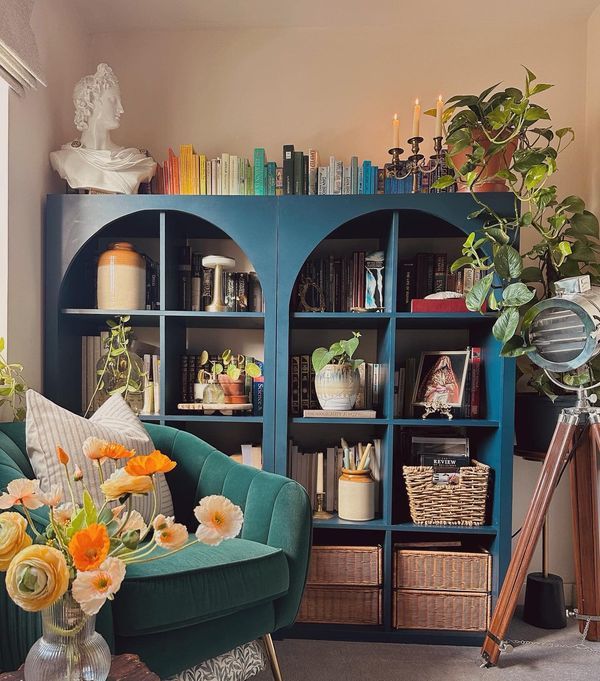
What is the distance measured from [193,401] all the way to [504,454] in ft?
4.11

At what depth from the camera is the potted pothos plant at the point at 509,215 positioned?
2.03 meters

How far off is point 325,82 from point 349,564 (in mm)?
2086

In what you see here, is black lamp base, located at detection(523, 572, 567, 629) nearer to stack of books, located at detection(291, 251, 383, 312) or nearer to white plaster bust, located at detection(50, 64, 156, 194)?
stack of books, located at detection(291, 251, 383, 312)

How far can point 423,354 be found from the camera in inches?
95.2

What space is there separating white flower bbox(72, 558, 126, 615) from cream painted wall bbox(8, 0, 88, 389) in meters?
1.46

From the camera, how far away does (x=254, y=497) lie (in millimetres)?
1821

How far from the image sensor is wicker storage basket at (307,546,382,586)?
2213mm

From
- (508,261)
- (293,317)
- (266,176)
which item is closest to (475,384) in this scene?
(508,261)

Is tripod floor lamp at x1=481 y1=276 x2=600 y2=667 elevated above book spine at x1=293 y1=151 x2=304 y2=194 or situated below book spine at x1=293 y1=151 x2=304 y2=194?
below

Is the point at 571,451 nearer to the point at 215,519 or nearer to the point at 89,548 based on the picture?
the point at 215,519

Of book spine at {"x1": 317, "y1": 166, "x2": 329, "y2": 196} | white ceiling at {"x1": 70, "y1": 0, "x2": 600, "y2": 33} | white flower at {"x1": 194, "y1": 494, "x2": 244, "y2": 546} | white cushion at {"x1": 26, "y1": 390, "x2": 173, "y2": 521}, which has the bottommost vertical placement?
white cushion at {"x1": 26, "y1": 390, "x2": 173, "y2": 521}

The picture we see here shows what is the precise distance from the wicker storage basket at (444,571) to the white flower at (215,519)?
1.52 metres

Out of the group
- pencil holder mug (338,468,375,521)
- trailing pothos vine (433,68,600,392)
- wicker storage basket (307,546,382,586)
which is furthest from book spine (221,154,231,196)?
wicker storage basket (307,546,382,586)

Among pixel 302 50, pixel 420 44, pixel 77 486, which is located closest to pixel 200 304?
pixel 77 486
